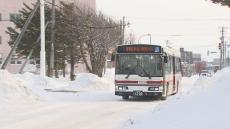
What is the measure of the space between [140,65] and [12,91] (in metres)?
6.19

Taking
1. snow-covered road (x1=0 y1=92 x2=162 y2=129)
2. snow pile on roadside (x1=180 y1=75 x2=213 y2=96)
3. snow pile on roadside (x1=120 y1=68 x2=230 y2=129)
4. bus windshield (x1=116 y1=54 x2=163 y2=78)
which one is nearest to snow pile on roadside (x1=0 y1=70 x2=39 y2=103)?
snow-covered road (x1=0 y1=92 x2=162 y2=129)

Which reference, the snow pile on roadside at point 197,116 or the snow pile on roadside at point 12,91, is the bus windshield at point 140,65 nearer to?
the snow pile on roadside at point 12,91

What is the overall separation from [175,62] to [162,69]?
5870 mm

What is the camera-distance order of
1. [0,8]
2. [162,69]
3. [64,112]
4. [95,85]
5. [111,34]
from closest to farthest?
[64,112] → [162,69] → [95,85] → [111,34] → [0,8]

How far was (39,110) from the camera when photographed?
875 inches

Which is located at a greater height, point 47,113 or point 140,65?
point 140,65

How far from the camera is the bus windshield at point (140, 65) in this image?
28189 mm

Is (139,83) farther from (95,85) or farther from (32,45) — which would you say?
(32,45)

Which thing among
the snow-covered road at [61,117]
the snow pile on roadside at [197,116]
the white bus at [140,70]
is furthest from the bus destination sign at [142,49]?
the snow pile on roadside at [197,116]

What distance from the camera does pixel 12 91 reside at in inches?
1029

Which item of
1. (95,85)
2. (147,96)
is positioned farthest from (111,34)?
(147,96)

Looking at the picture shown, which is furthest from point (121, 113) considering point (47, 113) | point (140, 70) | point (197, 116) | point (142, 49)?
point (197, 116)

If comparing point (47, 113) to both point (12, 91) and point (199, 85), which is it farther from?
point (199, 85)

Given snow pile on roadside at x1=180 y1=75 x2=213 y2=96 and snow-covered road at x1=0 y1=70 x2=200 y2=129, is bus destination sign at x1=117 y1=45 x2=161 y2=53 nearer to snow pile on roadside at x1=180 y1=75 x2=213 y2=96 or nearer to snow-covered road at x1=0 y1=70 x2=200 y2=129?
snow pile on roadside at x1=180 y1=75 x2=213 y2=96
